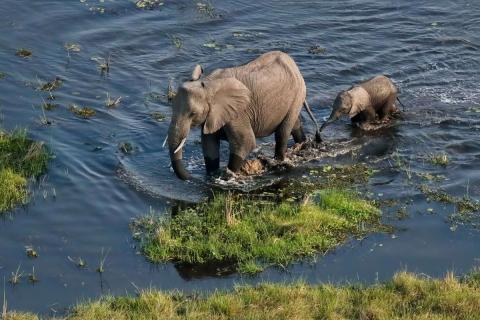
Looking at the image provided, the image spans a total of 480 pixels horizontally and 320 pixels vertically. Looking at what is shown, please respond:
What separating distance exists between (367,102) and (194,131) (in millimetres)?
3264

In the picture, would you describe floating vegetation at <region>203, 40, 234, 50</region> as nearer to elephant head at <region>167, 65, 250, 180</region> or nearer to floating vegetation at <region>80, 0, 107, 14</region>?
floating vegetation at <region>80, 0, 107, 14</region>

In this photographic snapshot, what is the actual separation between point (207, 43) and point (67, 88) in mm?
3918

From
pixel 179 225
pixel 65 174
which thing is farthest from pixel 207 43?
pixel 179 225

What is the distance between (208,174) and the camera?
48.8 feet

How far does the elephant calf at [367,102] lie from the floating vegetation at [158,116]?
9.51ft

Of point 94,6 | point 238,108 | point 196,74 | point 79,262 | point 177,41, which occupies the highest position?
point 196,74

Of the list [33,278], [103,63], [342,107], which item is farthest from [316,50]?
[33,278]

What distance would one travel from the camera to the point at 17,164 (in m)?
14.5

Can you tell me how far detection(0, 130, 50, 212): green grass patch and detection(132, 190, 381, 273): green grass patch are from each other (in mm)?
1915

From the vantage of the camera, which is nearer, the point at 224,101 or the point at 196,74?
the point at 196,74

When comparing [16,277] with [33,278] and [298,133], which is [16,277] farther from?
[298,133]

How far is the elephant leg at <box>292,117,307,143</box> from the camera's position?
16.3 metres

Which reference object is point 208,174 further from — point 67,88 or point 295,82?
point 67,88

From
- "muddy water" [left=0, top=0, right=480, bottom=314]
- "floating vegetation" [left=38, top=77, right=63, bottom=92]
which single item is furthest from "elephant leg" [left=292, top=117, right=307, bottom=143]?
"floating vegetation" [left=38, top=77, right=63, bottom=92]
